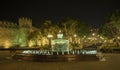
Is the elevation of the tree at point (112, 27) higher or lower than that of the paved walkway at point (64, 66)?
higher

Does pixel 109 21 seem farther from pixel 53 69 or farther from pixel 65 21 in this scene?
pixel 53 69

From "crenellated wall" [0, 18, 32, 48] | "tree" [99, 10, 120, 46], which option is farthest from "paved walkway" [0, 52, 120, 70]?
"crenellated wall" [0, 18, 32, 48]

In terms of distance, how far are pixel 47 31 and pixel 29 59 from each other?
53868mm

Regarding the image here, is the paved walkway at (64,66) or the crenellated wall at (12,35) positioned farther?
the crenellated wall at (12,35)

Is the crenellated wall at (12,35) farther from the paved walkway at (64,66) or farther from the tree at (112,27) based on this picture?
the paved walkway at (64,66)

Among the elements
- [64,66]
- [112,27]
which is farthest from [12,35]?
[64,66]

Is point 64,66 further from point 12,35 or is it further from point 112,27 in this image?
point 12,35

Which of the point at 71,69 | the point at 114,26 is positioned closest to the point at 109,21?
the point at 114,26

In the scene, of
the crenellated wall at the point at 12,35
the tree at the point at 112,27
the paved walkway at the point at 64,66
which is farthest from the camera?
the crenellated wall at the point at 12,35

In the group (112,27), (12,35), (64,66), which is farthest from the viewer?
(12,35)

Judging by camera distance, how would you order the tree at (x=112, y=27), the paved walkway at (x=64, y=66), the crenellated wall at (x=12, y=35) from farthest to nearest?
1. the crenellated wall at (x=12, y=35)
2. the tree at (x=112, y=27)
3. the paved walkway at (x=64, y=66)

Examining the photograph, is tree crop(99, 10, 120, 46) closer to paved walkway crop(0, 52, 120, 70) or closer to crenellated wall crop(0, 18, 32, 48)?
crenellated wall crop(0, 18, 32, 48)

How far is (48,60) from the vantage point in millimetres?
26125

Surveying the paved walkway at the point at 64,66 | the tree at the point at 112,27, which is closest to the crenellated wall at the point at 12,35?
the tree at the point at 112,27
